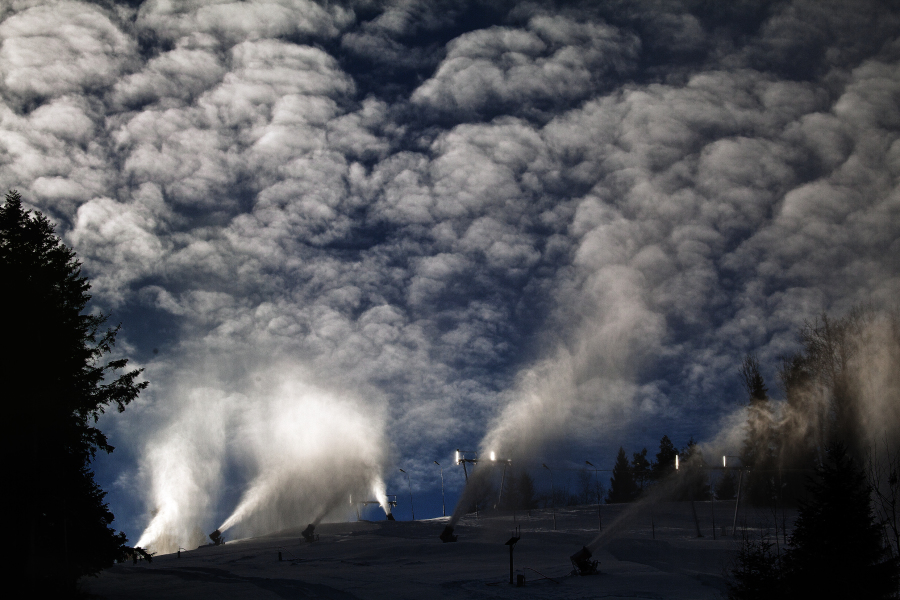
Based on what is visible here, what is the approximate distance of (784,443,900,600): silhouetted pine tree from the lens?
1541 centimetres

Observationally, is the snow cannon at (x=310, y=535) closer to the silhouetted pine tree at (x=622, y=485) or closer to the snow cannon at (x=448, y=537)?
the snow cannon at (x=448, y=537)

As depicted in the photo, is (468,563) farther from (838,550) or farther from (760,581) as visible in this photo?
(838,550)

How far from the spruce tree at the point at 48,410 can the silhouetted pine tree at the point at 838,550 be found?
24.3 metres

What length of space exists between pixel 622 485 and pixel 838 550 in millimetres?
89202

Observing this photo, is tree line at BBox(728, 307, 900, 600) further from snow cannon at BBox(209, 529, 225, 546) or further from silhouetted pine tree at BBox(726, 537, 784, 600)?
snow cannon at BBox(209, 529, 225, 546)

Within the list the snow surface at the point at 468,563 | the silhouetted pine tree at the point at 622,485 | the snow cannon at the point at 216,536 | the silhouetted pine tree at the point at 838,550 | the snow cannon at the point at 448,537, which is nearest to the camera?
the silhouetted pine tree at the point at 838,550

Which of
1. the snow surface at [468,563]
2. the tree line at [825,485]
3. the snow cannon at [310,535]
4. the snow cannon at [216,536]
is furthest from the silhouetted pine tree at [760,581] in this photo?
the snow cannon at [216,536]

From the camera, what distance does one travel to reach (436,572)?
39.2 m

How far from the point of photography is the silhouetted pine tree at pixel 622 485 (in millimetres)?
100188

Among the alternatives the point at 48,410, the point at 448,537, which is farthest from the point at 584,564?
the point at 48,410

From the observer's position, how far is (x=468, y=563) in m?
43.6

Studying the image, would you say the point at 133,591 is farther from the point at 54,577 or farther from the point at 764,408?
the point at 764,408

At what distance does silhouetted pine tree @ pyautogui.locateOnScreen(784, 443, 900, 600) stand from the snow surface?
12.7m

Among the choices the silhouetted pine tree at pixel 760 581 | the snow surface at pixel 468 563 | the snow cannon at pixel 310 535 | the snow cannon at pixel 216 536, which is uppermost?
the silhouetted pine tree at pixel 760 581
